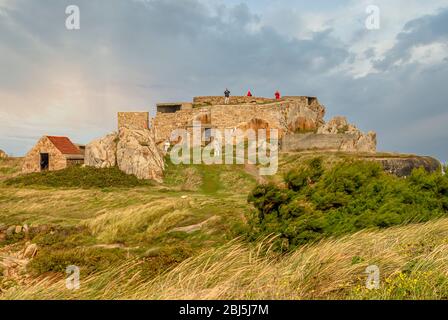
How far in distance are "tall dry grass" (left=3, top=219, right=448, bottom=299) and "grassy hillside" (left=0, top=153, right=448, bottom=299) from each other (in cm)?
2

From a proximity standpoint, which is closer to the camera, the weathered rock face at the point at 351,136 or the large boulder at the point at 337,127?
the weathered rock face at the point at 351,136

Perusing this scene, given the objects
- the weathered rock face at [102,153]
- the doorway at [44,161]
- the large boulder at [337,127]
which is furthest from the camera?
the large boulder at [337,127]

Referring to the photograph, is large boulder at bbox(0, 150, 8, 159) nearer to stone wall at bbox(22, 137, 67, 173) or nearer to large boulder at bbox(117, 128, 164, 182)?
stone wall at bbox(22, 137, 67, 173)

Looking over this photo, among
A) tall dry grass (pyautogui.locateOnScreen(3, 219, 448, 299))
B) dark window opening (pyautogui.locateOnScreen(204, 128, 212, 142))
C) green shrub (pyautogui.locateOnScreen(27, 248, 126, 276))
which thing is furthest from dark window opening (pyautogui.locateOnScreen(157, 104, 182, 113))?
tall dry grass (pyautogui.locateOnScreen(3, 219, 448, 299))

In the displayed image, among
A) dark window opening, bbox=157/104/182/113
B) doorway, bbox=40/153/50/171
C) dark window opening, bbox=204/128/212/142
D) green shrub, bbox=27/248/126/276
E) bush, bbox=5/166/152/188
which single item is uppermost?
dark window opening, bbox=157/104/182/113

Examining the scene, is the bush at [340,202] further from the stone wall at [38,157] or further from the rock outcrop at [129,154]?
the stone wall at [38,157]

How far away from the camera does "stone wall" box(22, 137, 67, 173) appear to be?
39625 millimetres

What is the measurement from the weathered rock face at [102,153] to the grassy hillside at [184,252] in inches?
184

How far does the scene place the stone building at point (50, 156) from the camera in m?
39.7

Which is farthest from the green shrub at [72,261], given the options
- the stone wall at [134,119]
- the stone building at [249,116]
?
the stone wall at [134,119]

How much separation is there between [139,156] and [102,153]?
4.38 meters

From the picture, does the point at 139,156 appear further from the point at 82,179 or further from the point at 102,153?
the point at 82,179

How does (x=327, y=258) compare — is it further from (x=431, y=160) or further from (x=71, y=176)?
(x=431, y=160)
